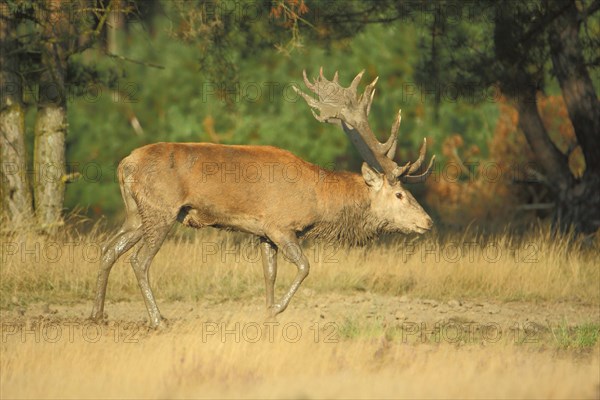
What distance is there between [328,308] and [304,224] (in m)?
1.50

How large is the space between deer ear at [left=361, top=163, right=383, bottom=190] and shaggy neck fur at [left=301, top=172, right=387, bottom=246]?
0.28 feet

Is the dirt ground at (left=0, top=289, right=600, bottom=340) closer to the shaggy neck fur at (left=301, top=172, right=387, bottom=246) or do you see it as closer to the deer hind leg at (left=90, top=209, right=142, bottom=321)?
the deer hind leg at (left=90, top=209, right=142, bottom=321)

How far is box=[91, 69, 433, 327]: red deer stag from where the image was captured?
30.1ft

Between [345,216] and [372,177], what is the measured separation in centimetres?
49

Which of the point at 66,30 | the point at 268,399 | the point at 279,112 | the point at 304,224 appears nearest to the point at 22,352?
the point at 268,399

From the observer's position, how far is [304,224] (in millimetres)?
9586

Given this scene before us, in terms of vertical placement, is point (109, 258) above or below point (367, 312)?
above

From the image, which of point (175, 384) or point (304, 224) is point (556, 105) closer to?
point (304, 224)

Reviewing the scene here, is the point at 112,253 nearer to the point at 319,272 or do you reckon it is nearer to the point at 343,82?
the point at 319,272

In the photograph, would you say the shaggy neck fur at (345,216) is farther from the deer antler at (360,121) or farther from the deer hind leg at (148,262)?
the deer hind leg at (148,262)

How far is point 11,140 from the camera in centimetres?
1230

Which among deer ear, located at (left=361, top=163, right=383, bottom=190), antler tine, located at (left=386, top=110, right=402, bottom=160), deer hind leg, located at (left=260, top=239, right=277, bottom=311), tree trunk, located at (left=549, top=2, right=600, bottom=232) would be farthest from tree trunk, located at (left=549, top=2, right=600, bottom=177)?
deer hind leg, located at (left=260, top=239, right=277, bottom=311)

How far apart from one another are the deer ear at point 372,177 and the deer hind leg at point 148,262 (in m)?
1.99

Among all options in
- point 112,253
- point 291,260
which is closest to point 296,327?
point 291,260
